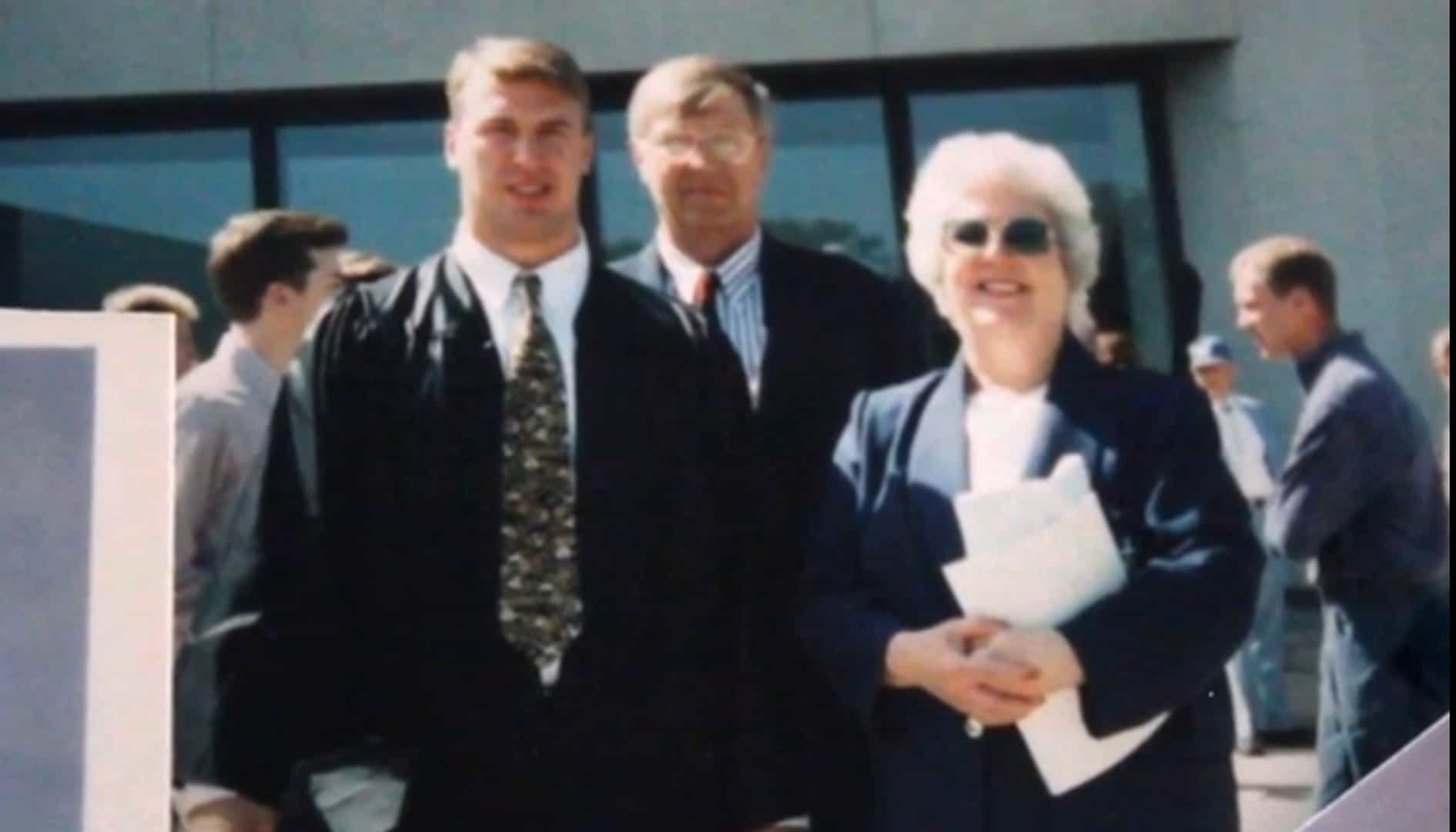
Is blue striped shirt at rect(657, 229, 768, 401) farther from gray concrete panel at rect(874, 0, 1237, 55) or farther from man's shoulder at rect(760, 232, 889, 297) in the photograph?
gray concrete panel at rect(874, 0, 1237, 55)

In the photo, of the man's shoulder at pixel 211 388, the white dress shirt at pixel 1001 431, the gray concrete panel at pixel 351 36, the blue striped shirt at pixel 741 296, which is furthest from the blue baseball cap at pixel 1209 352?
the man's shoulder at pixel 211 388

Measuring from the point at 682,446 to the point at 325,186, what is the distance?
362 mm

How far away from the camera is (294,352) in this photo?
1.48 metres

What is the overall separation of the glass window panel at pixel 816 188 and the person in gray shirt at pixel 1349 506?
32cm

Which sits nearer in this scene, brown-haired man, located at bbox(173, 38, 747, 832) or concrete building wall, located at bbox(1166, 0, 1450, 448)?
brown-haired man, located at bbox(173, 38, 747, 832)

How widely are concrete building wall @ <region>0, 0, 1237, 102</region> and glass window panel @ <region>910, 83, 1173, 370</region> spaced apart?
5cm

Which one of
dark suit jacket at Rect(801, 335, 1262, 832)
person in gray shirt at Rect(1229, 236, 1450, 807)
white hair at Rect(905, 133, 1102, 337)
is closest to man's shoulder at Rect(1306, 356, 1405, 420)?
→ person in gray shirt at Rect(1229, 236, 1450, 807)

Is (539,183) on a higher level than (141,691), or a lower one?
higher

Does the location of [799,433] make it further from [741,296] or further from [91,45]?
[91,45]

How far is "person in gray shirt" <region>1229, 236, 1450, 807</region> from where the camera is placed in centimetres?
157

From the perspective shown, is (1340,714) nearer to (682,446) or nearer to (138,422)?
(682,446)

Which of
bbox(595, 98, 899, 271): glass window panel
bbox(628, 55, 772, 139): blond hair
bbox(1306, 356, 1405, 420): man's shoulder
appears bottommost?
bbox(1306, 356, 1405, 420): man's shoulder

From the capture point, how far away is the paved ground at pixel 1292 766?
1.57 meters

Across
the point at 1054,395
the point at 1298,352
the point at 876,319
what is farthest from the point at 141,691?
the point at 1298,352
